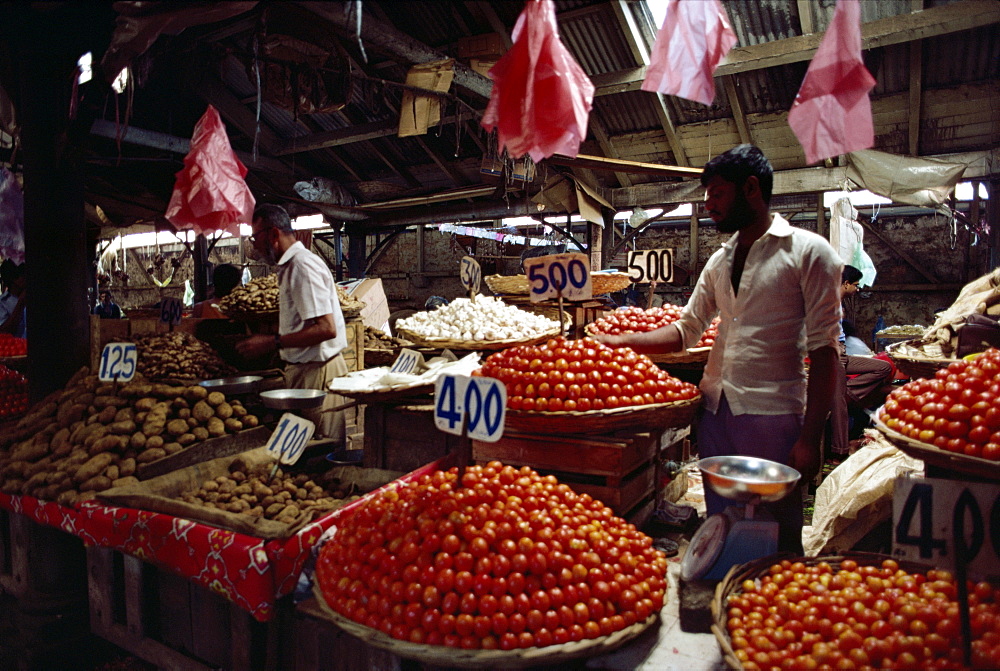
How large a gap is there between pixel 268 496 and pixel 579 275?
1836 millimetres

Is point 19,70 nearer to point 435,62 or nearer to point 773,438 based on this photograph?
point 435,62

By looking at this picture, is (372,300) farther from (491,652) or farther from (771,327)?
(491,652)

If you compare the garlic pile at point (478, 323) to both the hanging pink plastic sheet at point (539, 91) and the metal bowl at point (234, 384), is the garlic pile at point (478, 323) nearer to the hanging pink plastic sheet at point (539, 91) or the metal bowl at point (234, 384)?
the metal bowl at point (234, 384)

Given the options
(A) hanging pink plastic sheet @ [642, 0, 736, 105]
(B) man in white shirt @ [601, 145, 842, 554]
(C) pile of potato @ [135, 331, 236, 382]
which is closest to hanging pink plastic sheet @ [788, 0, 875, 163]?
(B) man in white shirt @ [601, 145, 842, 554]

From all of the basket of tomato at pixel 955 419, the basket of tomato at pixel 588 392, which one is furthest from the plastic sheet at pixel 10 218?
the basket of tomato at pixel 955 419

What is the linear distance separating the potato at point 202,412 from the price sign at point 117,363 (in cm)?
38

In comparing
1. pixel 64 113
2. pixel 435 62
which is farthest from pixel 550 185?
pixel 64 113

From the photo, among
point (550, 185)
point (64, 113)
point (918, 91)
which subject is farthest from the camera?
point (550, 185)

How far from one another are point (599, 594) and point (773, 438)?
1.13 meters

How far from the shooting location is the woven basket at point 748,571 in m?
1.51

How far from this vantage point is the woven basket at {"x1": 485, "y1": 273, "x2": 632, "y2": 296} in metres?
4.89

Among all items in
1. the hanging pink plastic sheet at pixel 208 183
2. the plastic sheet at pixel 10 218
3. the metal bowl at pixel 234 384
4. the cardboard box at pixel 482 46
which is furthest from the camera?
the cardboard box at pixel 482 46

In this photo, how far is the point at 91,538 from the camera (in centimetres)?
252

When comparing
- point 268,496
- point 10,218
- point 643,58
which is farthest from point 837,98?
point 10,218
